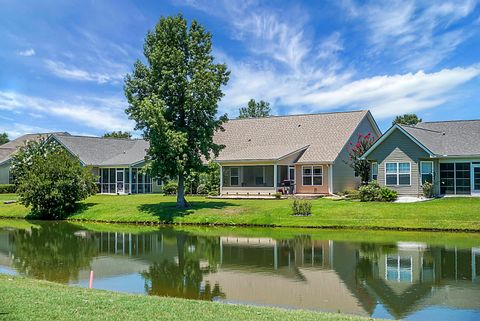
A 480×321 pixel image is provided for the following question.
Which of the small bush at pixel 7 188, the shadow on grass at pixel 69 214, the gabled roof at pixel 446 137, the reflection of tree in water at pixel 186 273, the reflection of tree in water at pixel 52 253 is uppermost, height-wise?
the gabled roof at pixel 446 137

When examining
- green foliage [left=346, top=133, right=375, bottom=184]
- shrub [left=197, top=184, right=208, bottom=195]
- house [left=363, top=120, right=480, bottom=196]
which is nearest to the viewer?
house [left=363, top=120, right=480, bottom=196]

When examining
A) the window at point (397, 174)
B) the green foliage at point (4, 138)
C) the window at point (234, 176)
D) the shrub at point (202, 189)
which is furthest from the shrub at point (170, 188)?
the green foliage at point (4, 138)

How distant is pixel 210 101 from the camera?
34.6m

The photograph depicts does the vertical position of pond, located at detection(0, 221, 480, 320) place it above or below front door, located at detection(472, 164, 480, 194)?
below

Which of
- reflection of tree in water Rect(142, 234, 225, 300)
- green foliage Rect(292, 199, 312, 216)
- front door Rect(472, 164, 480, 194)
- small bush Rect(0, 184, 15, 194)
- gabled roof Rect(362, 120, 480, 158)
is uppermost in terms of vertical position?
gabled roof Rect(362, 120, 480, 158)

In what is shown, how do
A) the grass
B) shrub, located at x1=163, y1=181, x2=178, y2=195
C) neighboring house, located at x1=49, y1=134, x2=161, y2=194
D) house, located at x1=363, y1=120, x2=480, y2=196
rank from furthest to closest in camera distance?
1. neighboring house, located at x1=49, y1=134, x2=161, y2=194
2. shrub, located at x1=163, y1=181, x2=178, y2=195
3. house, located at x1=363, y1=120, x2=480, y2=196
4. the grass

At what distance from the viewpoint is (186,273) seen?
53.9 ft

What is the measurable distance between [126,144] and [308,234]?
122 ft

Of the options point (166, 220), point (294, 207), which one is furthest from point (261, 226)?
point (166, 220)

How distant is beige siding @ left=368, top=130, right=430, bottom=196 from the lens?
35.0m

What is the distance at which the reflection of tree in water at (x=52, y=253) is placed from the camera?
16750 millimetres

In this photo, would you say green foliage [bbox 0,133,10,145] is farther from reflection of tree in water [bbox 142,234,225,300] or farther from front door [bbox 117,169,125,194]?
reflection of tree in water [bbox 142,234,225,300]

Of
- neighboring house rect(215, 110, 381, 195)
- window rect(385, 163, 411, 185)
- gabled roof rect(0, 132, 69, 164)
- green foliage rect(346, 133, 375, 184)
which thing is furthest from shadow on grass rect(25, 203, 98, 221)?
gabled roof rect(0, 132, 69, 164)

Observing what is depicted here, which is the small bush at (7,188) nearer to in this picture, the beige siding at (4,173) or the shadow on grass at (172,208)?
the beige siding at (4,173)
